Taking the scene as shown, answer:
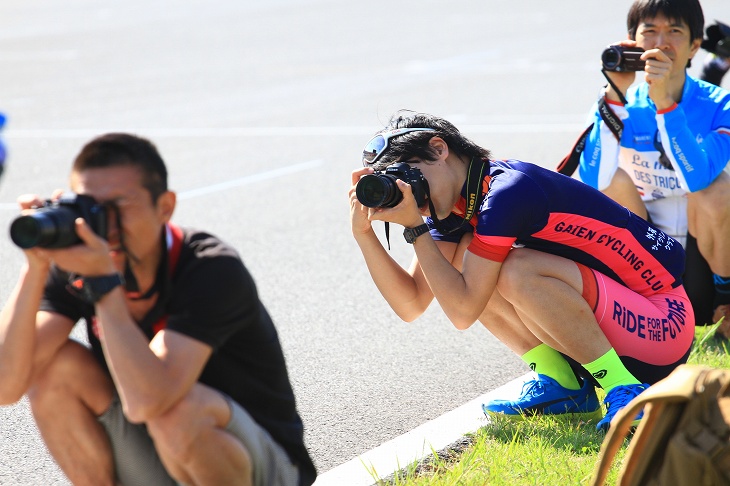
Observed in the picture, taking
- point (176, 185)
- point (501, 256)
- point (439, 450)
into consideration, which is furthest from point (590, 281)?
point (176, 185)

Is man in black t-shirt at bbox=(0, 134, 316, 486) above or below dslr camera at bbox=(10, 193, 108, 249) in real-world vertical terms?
below

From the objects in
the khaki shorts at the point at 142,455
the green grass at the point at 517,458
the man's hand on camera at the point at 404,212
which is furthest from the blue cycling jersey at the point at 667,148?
the khaki shorts at the point at 142,455

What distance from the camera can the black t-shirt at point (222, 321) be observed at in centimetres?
266

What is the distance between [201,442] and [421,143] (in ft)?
4.60

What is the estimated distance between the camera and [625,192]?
468cm

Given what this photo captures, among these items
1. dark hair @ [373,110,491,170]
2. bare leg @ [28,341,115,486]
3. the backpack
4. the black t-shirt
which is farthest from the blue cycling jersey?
bare leg @ [28,341,115,486]

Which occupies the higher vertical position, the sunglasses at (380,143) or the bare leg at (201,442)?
the sunglasses at (380,143)

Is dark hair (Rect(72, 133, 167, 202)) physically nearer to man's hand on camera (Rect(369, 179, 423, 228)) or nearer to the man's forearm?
the man's forearm

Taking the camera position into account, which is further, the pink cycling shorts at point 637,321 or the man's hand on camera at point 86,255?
the pink cycling shorts at point 637,321

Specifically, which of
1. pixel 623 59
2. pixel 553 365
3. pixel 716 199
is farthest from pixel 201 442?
A: pixel 623 59

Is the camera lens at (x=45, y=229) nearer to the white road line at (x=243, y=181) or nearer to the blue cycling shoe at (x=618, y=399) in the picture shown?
the blue cycling shoe at (x=618, y=399)

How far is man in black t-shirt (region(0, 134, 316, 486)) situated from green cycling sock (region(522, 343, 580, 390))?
1.26 meters

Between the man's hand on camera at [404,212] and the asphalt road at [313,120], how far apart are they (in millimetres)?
848

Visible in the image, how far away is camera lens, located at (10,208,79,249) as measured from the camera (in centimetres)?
246
